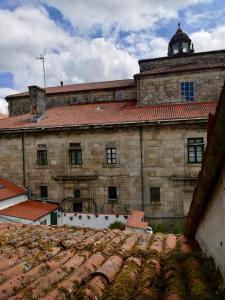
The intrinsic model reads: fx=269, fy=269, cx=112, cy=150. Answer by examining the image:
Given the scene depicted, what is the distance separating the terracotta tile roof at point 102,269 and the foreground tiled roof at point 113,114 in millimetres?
13639

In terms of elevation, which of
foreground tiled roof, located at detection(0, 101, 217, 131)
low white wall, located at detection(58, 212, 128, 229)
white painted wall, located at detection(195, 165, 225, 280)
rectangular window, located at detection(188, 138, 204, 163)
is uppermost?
foreground tiled roof, located at detection(0, 101, 217, 131)

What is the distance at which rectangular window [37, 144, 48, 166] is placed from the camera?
66.4 feet

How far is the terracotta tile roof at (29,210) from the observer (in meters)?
15.4

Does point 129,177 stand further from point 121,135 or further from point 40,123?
point 40,123

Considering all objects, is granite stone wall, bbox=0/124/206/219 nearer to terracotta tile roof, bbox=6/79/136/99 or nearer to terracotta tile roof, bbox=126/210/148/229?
terracotta tile roof, bbox=126/210/148/229

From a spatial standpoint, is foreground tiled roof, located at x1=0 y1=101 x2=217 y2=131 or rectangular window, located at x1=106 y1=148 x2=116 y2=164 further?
rectangular window, located at x1=106 y1=148 x2=116 y2=164

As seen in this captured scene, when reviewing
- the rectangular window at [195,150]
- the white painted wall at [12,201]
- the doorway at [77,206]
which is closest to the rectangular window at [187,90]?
the rectangular window at [195,150]

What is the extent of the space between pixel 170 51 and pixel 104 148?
15.4 meters

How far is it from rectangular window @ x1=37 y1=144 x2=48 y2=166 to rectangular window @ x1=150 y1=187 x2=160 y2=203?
8.16 m

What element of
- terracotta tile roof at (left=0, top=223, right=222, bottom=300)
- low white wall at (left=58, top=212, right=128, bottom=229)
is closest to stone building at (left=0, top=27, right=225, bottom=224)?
low white wall at (left=58, top=212, right=128, bottom=229)

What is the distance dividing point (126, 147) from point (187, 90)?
6.76 metres

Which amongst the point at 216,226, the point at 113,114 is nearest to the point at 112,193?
the point at 113,114

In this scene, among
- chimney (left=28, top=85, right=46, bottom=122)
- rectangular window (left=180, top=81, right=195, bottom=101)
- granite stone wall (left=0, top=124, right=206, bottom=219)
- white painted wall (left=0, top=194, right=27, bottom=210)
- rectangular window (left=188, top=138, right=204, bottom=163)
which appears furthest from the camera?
chimney (left=28, top=85, right=46, bottom=122)

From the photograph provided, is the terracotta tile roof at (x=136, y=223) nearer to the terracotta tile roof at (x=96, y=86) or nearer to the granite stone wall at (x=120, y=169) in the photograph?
the granite stone wall at (x=120, y=169)
